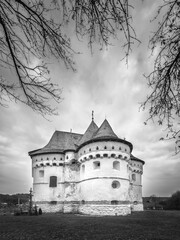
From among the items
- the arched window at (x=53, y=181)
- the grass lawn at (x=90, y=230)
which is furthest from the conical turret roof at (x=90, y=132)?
the grass lawn at (x=90, y=230)

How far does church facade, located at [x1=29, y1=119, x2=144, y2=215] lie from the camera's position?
22656 mm

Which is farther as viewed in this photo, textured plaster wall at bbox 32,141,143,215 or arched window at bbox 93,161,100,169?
arched window at bbox 93,161,100,169

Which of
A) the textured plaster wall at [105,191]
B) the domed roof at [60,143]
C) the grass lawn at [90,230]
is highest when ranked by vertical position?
the domed roof at [60,143]

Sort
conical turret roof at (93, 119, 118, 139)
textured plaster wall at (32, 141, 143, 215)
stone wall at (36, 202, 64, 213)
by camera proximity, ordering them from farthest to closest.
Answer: stone wall at (36, 202, 64, 213) → conical turret roof at (93, 119, 118, 139) → textured plaster wall at (32, 141, 143, 215)

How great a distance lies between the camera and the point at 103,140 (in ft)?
78.9

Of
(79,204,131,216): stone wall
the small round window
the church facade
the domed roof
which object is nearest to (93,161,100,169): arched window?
the church facade

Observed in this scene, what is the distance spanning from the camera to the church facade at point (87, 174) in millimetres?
22656

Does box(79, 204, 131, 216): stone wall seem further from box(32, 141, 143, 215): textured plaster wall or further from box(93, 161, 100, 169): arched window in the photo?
box(93, 161, 100, 169): arched window

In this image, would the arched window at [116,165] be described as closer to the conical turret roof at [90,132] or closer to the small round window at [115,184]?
the small round window at [115,184]

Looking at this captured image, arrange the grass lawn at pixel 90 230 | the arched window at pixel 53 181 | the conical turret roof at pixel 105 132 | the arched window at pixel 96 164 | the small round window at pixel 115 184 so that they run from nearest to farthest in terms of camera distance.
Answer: the grass lawn at pixel 90 230, the small round window at pixel 115 184, the arched window at pixel 96 164, the conical turret roof at pixel 105 132, the arched window at pixel 53 181

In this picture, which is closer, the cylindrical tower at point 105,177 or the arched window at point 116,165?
the cylindrical tower at point 105,177

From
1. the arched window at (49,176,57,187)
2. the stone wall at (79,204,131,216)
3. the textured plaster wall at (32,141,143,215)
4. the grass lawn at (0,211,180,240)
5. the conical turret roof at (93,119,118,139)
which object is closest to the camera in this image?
the grass lawn at (0,211,180,240)

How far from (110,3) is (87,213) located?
23.0 m

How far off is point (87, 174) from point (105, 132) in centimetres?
529
